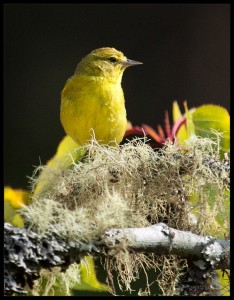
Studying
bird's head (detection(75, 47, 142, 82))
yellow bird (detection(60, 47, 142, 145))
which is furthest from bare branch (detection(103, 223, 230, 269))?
bird's head (detection(75, 47, 142, 82))

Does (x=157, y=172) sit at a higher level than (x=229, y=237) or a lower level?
higher

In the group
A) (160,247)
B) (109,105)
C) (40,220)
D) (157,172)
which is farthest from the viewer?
(109,105)

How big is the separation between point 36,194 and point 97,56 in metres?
0.74

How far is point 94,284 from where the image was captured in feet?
3.64

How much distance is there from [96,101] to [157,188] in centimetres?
63

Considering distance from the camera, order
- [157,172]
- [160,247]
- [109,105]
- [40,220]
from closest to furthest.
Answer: [40,220]
[160,247]
[157,172]
[109,105]

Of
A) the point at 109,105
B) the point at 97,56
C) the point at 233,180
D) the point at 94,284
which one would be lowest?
the point at 94,284

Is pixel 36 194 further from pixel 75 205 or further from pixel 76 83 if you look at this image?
pixel 76 83

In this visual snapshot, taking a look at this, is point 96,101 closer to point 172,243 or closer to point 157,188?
point 157,188

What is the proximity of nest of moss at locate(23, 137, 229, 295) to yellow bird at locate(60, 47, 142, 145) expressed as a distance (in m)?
0.46

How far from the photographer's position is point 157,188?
42.9 inches

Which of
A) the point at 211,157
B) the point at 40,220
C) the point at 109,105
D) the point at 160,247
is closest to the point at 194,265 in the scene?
the point at 160,247

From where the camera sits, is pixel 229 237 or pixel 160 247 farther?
pixel 229 237

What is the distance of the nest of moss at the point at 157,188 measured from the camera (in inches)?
42.0
